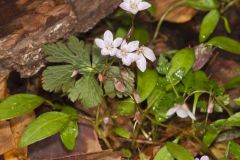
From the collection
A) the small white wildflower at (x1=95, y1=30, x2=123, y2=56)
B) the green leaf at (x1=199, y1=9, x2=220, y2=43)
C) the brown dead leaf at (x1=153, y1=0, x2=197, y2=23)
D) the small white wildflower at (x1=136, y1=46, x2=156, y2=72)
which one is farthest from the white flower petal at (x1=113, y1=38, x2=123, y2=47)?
the brown dead leaf at (x1=153, y1=0, x2=197, y2=23)

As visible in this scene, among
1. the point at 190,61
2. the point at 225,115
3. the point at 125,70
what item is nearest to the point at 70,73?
the point at 125,70

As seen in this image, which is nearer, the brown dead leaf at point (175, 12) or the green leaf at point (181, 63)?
the green leaf at point (181, 63)

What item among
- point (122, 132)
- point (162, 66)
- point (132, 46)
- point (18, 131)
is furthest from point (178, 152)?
point (18, 131)

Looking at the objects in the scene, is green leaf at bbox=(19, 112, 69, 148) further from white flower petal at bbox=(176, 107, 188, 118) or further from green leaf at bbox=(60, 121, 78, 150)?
white flower petal at bbox=(176, 107, 188, 118)

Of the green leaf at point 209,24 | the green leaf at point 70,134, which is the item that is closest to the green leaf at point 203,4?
the green leaf at point 209,24

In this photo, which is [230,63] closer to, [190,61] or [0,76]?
[190,61]

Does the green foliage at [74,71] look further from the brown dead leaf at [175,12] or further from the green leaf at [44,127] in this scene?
the brown dead leaf at [175,12]

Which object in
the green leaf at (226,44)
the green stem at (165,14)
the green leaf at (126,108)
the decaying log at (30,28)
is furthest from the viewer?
the green stem at (165,14)
